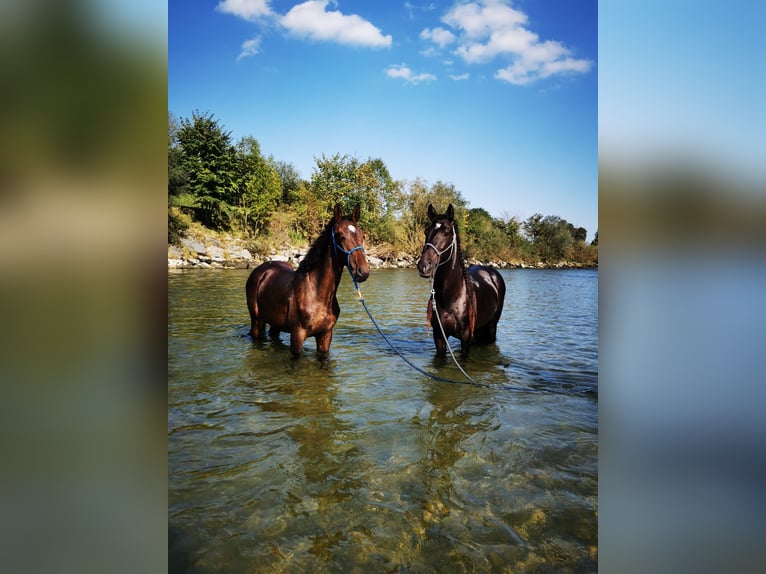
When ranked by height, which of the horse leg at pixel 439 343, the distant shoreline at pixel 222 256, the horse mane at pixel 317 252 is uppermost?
the distant shoreline at pixel 222 256

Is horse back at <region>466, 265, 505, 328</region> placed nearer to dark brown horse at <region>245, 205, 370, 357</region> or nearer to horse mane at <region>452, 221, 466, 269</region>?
horse mane at <region>452, 221, 466, 269</region>

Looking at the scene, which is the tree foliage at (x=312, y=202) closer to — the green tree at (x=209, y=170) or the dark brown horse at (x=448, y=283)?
the green tree at (x=209, y=170)

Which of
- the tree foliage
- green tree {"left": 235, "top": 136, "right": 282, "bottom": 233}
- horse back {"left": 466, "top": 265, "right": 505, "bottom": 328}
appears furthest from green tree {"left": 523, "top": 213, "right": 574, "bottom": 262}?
Result: horse back {"left": 466, "top": 265, "right": 505, "bottom": 328}

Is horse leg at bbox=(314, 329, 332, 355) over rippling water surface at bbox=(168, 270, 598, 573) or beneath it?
over

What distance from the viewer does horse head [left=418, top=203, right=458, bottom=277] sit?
590 centimetres

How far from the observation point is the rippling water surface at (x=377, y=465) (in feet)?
7.61

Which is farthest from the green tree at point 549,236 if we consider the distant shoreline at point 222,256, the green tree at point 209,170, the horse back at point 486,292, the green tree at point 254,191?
the horse back at point 486,292

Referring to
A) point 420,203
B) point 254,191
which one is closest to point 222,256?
point 254,191

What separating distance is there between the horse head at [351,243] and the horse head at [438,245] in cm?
83

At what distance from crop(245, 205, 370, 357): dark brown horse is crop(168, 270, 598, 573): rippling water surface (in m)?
0.47

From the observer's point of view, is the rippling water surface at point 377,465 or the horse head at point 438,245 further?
the horse head at point 438,245

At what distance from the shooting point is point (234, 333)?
827 centimetres

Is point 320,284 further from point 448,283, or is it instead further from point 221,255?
point 221,255
